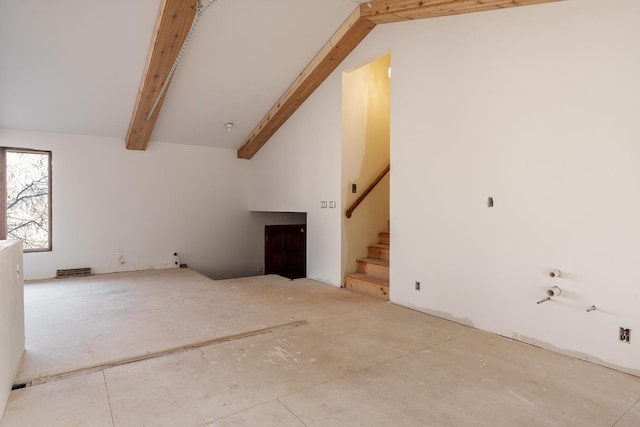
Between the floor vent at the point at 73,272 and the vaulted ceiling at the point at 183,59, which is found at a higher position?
the vaulted ceiling at the point at 183,59

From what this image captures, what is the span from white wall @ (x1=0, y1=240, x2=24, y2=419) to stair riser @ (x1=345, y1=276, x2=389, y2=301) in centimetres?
347

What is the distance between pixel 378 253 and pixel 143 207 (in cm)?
419

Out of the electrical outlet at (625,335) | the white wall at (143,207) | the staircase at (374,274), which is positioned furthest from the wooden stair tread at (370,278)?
the white wall at (143,207)

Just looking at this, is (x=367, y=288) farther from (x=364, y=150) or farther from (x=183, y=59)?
(x=183, y=59)

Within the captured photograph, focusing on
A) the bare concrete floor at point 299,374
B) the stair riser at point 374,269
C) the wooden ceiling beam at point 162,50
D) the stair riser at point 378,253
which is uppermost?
the wooden ceiling beam at point 162,50

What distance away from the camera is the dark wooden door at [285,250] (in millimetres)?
7207

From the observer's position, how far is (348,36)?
4617 millimetres

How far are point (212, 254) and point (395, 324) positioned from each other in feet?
15.2

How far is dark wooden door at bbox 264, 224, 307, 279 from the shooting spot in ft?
23.6

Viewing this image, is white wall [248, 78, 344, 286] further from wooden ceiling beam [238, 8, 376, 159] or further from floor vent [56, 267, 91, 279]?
floor vent [56, 267, 91, 279]

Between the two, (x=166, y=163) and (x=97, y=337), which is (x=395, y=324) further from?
(x=166, y=163)

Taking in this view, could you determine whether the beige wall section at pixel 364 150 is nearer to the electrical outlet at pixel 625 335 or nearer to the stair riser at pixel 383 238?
the stair riser at pixel 383 238

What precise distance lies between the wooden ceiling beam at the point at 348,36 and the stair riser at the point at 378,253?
263 centimetres

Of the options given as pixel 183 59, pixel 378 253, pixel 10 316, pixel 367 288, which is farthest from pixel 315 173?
pixel 10 316
